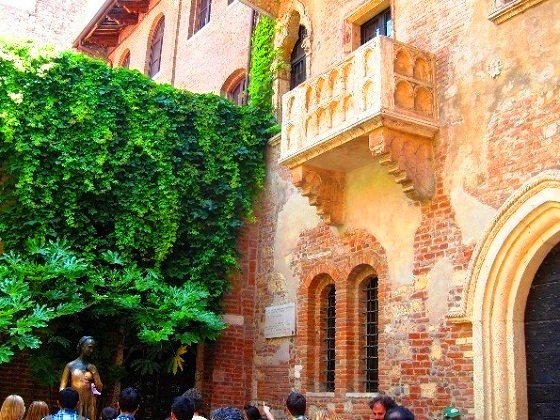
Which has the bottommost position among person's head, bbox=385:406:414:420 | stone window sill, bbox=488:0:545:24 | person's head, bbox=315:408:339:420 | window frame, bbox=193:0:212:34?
person's head, bbox=315:408:339:420

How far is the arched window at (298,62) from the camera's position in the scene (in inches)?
535

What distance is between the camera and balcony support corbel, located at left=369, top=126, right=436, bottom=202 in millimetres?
9359

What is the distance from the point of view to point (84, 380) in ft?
30.8

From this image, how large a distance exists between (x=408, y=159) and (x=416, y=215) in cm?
79

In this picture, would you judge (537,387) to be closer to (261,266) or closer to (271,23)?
(261,266)

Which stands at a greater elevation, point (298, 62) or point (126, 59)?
point (126, 59)

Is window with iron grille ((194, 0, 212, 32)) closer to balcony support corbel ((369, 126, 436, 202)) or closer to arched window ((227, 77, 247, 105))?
arched window ((227, 77, 247, 105))

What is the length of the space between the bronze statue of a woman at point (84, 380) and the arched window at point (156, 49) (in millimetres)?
12826

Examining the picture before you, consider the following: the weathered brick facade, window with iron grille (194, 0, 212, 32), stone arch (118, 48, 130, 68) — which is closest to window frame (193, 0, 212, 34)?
window with iron grille (194, 0, 212, 32)

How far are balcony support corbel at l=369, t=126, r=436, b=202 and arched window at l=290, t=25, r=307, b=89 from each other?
4.41 m

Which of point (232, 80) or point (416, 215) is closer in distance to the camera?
point (416, 215)

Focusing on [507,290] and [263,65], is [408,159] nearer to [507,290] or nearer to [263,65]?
[507,290]

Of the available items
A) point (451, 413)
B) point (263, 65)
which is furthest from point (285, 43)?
point (451, 413)

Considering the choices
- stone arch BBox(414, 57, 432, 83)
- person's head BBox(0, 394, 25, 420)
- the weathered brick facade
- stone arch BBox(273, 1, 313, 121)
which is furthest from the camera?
stone arch BBox(273, 1, 313, 121)
